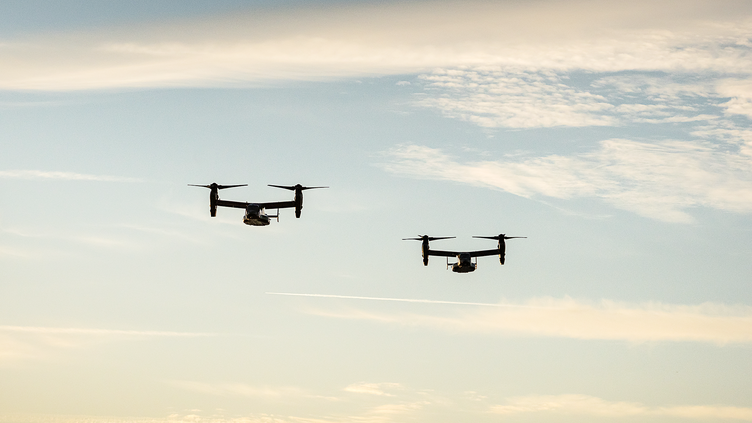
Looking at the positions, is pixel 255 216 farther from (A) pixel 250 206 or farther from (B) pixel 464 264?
(B) pixel 464 264

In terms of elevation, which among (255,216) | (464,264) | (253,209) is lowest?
(464,264)

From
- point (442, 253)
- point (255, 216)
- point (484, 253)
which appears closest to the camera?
point (255, 216)

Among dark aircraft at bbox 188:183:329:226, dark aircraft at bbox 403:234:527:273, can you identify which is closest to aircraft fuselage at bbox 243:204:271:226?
dark aircraft at bbox 188:183:329:226

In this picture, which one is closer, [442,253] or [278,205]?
[278,205]

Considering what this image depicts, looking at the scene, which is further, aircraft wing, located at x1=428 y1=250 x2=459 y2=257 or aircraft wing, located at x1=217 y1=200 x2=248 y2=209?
aircraft wing, located at x1=428 y1=250 x2=459 y2=257

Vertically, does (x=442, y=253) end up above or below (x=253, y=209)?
below

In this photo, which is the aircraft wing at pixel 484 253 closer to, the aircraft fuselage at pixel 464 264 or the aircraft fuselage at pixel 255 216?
the aircraft fuselage at pixel 464 264

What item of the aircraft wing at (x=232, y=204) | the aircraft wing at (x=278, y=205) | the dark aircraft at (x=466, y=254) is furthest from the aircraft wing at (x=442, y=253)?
the aircraft wing at (x=232, y=204)

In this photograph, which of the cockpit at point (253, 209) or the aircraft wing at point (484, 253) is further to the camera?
the aircraft wing at point (484, 253)

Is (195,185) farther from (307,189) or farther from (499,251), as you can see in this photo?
(499,251)

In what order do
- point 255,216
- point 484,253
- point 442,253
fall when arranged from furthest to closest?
point 442,253 → point 484,253 → point 255,216

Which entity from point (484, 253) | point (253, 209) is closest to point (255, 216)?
point (253, 209)

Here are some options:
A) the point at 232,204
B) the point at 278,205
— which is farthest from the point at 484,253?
the point at 232,204

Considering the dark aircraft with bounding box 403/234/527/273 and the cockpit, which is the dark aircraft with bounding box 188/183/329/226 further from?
the dark aircraft with bounding box 403/234/527/273
